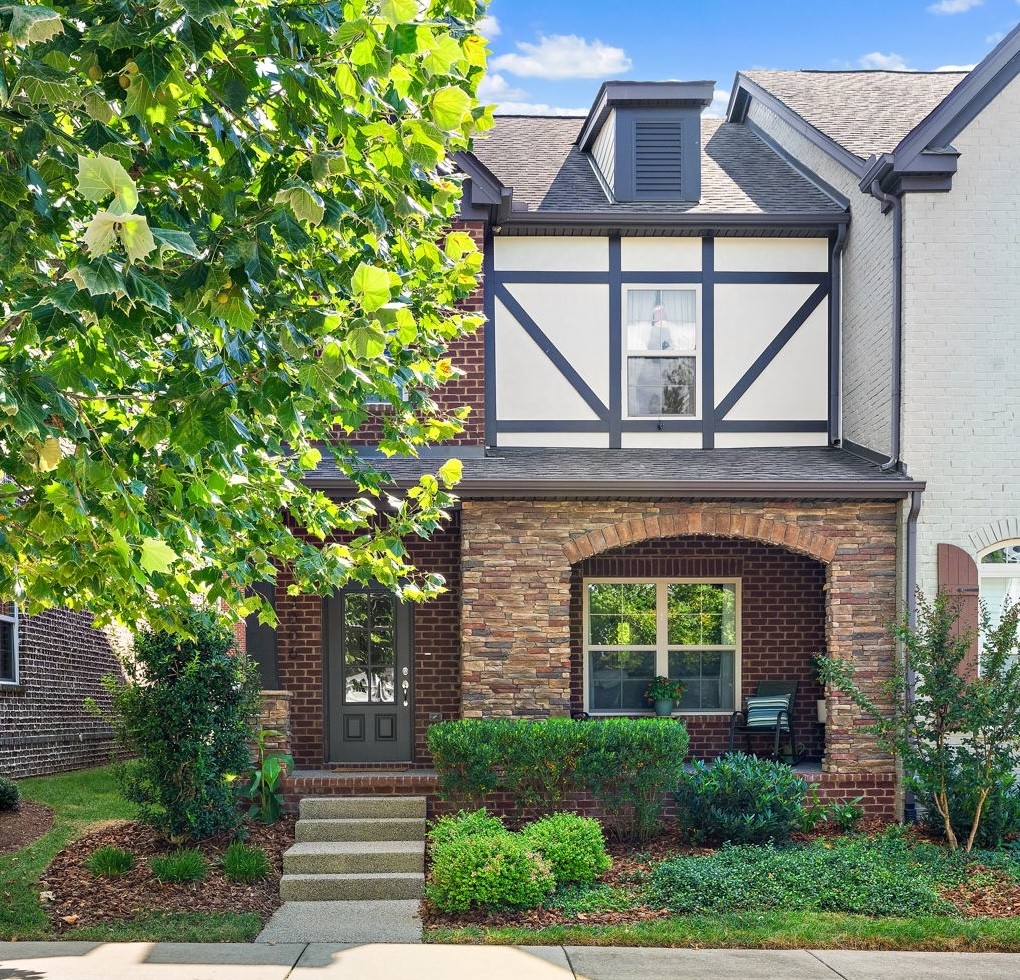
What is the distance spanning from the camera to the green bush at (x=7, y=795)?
11.2 meters

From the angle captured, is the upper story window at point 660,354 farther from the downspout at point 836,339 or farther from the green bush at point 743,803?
the green bush at point 743,803

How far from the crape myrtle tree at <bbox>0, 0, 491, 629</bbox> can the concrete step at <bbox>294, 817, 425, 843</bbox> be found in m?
5.50

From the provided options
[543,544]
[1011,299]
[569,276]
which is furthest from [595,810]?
[1011,299]

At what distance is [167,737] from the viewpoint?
32.9 feet

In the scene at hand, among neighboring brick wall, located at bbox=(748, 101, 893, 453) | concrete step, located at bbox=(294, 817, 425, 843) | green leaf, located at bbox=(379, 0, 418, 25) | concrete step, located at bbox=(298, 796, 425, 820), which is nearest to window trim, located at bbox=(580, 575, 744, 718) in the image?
neighboring brick wall, located at bbox=(748, 101, 893, 453)

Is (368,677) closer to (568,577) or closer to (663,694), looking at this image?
(568,577)

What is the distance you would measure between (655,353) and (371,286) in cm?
996

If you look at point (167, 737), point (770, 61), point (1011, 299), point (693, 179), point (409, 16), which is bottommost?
point (167, 737)

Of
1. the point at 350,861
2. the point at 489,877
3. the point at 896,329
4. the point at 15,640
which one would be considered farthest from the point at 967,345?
the point at 15,640

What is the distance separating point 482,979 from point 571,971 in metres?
0.57

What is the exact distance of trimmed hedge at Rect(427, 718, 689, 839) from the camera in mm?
10625

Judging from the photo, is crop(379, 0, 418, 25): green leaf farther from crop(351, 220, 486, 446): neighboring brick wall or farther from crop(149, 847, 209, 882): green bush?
crop(351, 220, 486, 446): neighboring brick wall

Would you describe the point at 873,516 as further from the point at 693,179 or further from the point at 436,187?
the point at 436,187

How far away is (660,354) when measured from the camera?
12984 mm
